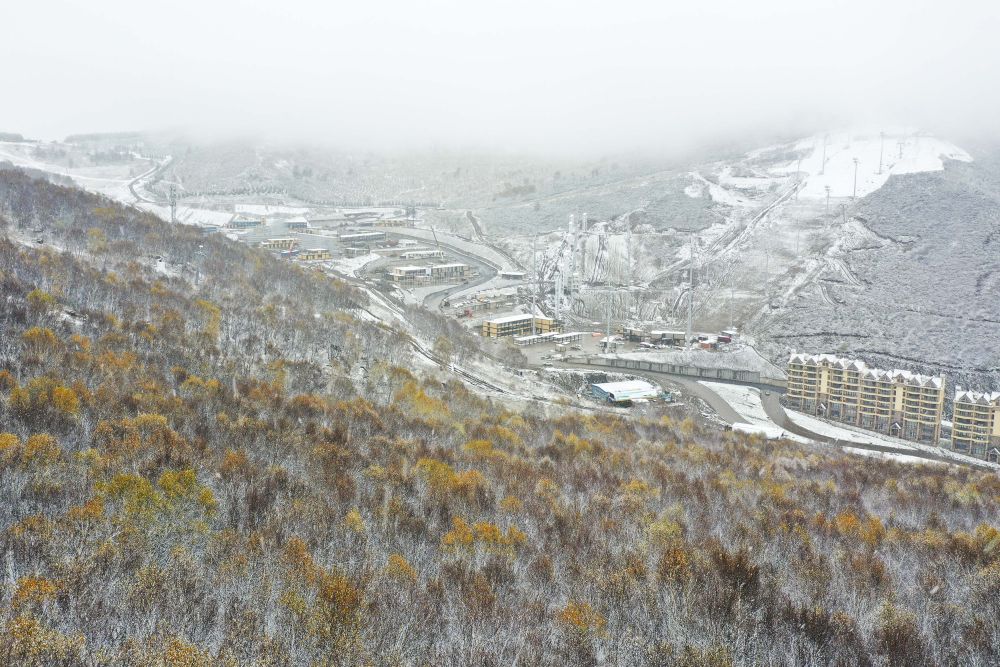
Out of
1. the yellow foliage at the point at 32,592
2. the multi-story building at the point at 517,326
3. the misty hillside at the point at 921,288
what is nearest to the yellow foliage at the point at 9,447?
the yellow foliage at the point at 32,592

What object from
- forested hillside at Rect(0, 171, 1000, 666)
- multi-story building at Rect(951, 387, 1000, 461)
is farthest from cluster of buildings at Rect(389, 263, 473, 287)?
multi-story building at Rect(951, 387, 1000, 461)

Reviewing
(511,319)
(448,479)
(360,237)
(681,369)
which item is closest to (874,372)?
(681,369)

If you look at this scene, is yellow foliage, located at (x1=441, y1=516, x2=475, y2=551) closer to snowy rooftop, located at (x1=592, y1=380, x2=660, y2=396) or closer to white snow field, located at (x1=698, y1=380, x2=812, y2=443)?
white snow field, located at (x1=698, y1=380, x2=812, y2=443)

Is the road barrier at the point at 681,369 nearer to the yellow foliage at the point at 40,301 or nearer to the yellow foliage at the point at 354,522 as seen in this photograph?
the yellow foliage at the point at 40,301

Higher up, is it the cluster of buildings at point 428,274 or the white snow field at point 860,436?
the cluster of buildings at point 428,274

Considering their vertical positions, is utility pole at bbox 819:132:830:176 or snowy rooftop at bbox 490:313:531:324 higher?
utility pole at bbox 819:132:830:176

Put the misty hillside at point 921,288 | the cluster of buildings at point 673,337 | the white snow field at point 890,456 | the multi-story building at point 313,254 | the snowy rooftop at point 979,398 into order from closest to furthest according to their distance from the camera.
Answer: the white snow field at point 890,456 < the snowy rooftop at point 979,398 < the misty hillside at point 921,288 < the cluster of buildings at point 673,337 < the multi-story building at point 313,254

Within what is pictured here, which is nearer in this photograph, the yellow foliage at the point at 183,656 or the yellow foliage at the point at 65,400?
the yellow foliage at the point at 183,656
